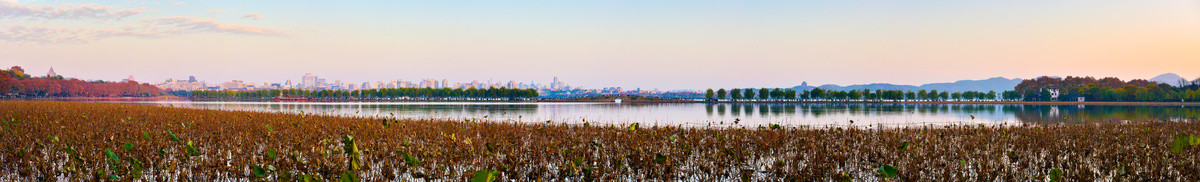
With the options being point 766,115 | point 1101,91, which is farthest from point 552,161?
point 1101,91

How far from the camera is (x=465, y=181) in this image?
8883 millimetres

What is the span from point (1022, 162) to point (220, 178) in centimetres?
1405

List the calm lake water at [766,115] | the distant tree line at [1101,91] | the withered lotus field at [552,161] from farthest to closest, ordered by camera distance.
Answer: the distant tree line at [1101,91] → the calm lake water at [766,115] → the withered lotus field at [552,161]

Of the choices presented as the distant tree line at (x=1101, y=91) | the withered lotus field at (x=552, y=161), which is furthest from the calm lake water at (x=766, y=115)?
the distant tree line at (x=1101, y=91)

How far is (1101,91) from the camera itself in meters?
156

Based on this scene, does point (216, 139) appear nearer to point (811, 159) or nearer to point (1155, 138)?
point (811, 159)

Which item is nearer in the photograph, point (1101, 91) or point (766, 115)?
point (766, 115)

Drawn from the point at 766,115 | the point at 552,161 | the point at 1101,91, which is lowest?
the point at 766,115

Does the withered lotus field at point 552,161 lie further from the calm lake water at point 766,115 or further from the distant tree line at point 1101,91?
the distant tree line at point 1101,91

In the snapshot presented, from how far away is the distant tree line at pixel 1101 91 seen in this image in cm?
14138

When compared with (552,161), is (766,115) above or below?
below

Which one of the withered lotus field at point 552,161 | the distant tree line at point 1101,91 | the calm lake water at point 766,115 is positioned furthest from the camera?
the distant tree line at point 1101,91

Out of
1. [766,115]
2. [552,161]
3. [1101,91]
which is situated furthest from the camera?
[1101,91]

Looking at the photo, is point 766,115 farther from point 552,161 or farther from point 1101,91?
point 1101,91
